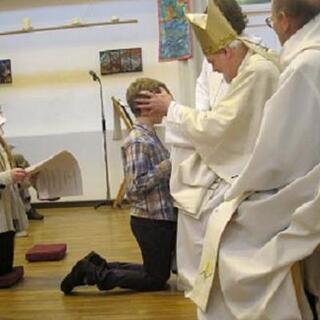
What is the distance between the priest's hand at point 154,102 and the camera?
305cm

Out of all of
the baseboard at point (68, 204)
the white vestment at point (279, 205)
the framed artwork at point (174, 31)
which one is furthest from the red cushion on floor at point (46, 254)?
the framed artwork at point (174, 31)

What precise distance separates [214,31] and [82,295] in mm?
1758

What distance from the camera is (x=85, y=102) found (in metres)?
6.83

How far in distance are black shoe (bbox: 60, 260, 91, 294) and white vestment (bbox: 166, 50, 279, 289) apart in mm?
619

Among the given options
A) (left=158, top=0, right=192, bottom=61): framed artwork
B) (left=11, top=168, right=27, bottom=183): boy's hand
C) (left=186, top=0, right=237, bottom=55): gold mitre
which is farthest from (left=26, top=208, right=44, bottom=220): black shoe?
(left=186, top=0, right=237, bottom=55): gold mitre

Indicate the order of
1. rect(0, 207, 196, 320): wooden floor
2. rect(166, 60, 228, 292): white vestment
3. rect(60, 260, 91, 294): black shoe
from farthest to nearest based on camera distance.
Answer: rect(60, 260, 91, 294): black shoe, rect(0, 207, 196, 320): wooden floor, rect(166, 60, 228, 292): white vestment

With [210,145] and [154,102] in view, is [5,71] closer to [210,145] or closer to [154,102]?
[154,102]

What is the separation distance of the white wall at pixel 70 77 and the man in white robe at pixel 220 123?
3.69 metres

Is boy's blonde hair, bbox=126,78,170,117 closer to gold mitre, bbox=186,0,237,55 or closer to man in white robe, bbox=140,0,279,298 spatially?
man in white robe, bbox=140,0,279,298

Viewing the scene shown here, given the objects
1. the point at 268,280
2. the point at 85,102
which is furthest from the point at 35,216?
the point at 268,280

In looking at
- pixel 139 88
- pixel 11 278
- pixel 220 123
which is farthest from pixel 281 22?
pixel 11 278

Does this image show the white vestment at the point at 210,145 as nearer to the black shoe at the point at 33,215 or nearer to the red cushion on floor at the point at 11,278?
the red cushion on floor at the point at 11,278

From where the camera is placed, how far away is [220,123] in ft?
8.66

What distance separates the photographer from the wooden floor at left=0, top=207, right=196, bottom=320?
3236mm
